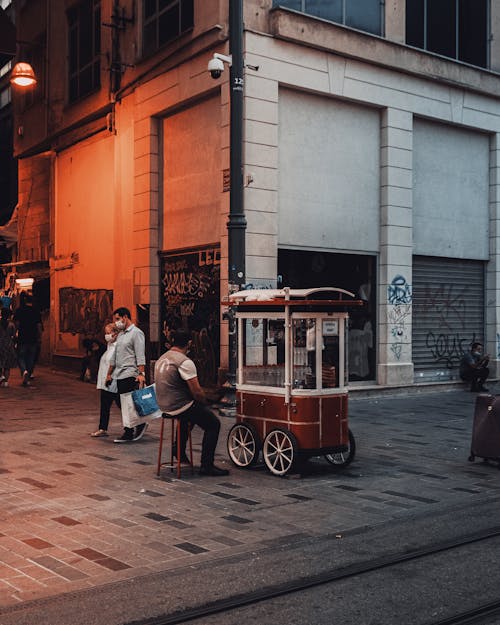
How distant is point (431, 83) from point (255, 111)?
16.3ft

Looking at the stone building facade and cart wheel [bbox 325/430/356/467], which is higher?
the stone building facade

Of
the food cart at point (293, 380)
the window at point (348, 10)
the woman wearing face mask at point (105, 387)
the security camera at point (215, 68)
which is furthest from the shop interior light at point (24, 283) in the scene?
the food cart at point (293, 380)

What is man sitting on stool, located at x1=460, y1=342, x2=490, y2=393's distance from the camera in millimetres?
18109

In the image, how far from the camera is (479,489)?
27.4ft

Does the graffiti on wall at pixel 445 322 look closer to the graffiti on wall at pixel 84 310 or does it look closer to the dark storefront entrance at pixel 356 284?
the dark storefront entrance at pixel 356 284

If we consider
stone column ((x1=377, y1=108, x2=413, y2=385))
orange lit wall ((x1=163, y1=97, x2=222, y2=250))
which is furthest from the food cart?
stone column ((x1=377, y1=108, x2=413, y2=385))

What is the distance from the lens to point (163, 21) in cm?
1733

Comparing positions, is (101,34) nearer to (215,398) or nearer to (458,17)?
(458,17)

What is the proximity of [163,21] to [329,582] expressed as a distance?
1457cm

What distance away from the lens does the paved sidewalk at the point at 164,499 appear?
232 inches

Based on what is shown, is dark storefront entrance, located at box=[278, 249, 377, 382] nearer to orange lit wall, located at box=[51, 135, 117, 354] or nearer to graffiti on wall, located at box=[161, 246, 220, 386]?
graffiti on wall, located at box=[161, 246, 220, 386]

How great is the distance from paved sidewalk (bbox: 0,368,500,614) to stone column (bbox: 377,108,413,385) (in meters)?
4.63

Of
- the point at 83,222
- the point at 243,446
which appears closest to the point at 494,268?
the point at 83,222

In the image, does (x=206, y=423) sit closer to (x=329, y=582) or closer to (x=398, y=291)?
(x=329, y=582)
